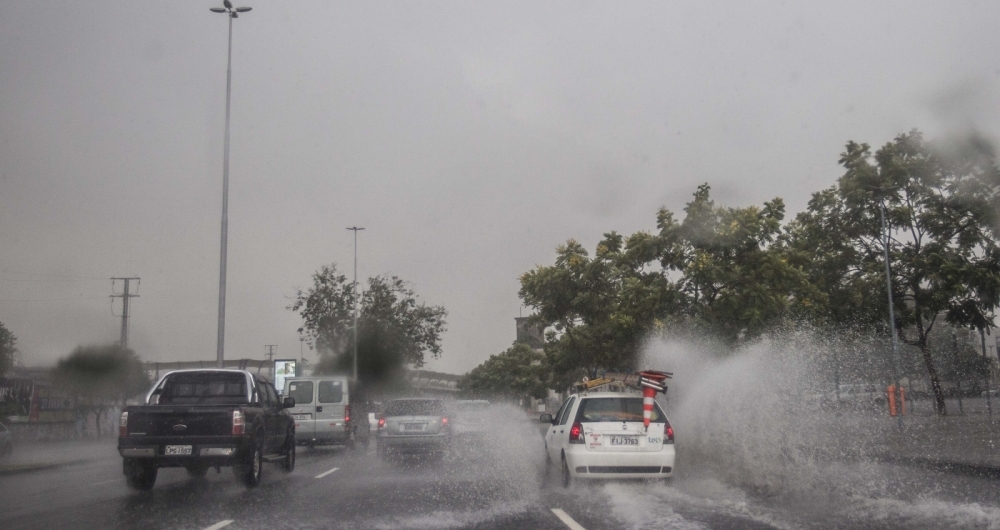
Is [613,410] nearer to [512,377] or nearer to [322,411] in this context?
[322,411]

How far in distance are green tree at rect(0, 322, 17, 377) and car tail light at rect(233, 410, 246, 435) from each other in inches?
1667

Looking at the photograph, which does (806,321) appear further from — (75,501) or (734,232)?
(75,501)

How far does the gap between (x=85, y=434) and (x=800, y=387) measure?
2793 cm

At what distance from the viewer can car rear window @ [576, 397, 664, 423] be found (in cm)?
1160

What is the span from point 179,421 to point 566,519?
6.09 metres

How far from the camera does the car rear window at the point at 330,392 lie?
77.3ft

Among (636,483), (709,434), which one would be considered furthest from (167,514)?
(709,434)

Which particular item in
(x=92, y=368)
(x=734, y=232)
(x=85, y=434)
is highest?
(x=734, y=232)

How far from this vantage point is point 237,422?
39.9ft

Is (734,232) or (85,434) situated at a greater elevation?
(734,232)

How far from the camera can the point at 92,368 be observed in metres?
34.7

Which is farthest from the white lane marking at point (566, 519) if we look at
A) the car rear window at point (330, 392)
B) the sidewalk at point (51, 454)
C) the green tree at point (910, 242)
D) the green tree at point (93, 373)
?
the green tree at point (93, 373)

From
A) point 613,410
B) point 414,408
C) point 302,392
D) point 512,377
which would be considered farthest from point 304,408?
point 512,377

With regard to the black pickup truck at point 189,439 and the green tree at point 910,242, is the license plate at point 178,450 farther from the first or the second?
the green tree at point 910,242
